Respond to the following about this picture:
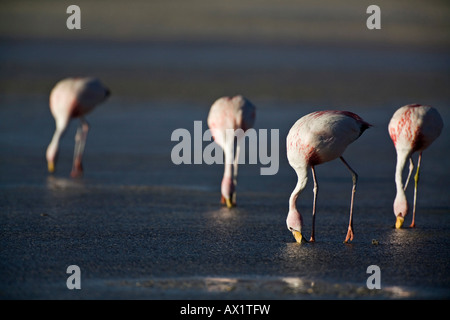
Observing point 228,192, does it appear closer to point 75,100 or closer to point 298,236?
point 298,236

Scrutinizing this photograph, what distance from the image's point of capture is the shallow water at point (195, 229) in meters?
6.14

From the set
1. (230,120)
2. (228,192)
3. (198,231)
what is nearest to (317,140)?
(198,231)

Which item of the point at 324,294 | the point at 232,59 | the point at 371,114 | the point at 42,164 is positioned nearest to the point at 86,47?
the point at 232,59

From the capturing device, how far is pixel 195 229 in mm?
8102

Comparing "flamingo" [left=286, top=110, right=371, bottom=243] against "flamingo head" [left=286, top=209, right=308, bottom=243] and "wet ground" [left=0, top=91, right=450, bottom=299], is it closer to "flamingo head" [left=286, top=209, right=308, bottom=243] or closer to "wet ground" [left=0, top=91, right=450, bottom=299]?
"flamingo head" [left=286, top=209, right=308, bottom=243]

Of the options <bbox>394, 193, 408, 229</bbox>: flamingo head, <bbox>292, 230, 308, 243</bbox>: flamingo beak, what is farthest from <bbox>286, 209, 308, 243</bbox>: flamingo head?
<bbox>394, 193, 408, 229</bbox>: flamingo head

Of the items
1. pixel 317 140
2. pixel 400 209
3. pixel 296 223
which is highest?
pixel 317 140

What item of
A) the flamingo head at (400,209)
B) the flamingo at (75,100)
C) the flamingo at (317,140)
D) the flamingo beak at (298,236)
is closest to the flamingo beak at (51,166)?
the flamingo at (75,100)

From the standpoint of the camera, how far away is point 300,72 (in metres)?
29.7

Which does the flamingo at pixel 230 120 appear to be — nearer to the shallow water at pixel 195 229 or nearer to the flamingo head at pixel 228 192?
the flamingo head at pixel 228 192

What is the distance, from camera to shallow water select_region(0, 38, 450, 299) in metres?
6.14

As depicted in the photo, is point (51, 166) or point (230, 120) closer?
point (230, 120)

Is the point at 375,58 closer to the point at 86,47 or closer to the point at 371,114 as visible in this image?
the point at 86,47
